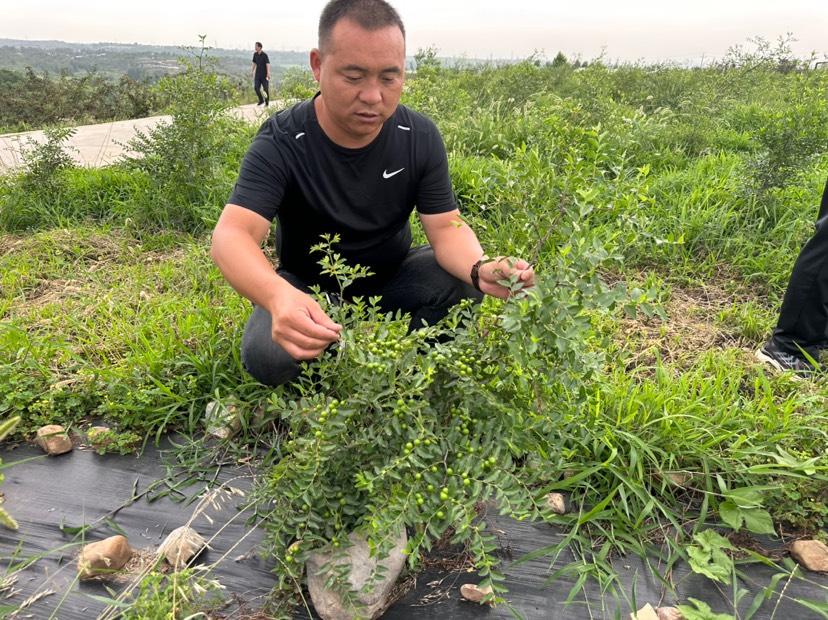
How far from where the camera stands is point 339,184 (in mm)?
2477

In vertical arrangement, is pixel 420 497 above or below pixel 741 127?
below

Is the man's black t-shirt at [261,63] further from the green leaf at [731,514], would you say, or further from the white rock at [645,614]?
the white rock at [645,614]

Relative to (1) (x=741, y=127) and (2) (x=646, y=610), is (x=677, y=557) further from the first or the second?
(1) (x=741, y=127)

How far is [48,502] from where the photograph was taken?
7.28 ft

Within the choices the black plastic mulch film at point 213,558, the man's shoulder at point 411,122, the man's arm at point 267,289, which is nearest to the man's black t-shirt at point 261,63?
the man's shoulder at point 411,122

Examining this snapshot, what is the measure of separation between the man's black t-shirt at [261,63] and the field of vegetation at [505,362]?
9060mm

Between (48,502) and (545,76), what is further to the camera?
(545,76)

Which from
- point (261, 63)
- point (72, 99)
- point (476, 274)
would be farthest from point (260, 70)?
point (476, 274)

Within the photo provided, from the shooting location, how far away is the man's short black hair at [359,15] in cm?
201

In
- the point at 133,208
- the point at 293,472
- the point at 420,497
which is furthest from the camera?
the point at 133,208

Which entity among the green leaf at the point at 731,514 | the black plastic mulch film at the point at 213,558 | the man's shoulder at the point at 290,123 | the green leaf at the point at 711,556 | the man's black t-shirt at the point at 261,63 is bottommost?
the black plastic mulch film at the point at 213,558

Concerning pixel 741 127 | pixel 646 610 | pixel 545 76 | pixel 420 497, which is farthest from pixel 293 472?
pixel 545 76

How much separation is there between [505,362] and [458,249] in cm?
84

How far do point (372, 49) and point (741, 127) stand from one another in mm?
6325
